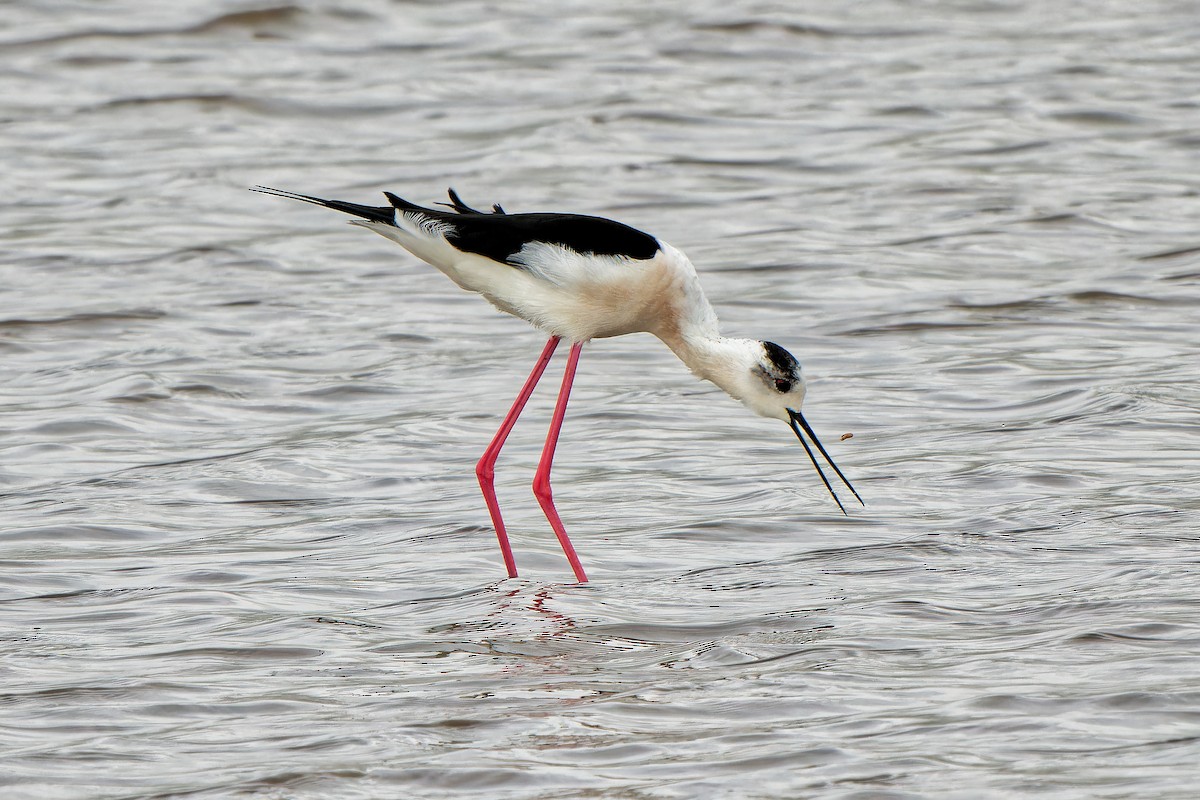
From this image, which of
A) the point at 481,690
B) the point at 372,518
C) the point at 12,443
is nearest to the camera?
the point at 481,690

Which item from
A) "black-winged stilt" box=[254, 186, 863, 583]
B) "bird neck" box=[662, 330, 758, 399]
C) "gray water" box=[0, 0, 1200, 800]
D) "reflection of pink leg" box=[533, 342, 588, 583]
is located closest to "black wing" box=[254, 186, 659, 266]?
"black-winged stilt" box=[254, 186, 863, 583]

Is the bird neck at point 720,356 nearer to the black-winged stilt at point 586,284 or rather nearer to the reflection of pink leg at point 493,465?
the black-winged stilt at point 586,284

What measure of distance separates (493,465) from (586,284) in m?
0.95

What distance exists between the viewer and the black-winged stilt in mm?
6781

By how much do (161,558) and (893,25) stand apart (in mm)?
12845

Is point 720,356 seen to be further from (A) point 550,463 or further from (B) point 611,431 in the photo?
(B) point 611,431

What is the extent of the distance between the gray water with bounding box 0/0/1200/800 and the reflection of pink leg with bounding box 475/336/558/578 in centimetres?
12

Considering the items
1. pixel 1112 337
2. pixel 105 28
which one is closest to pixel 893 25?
pixel 105 28

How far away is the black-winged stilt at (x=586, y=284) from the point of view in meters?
6.78

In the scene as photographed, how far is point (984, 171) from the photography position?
13.8 meters

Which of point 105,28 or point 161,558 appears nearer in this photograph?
point 161,558

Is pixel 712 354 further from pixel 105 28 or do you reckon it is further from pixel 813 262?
pixel 105 28

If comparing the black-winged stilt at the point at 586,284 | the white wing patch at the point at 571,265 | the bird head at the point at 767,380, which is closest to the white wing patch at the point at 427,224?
the black-winged stilt at the point at 586,284

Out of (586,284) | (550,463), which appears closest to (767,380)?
(586,284)
